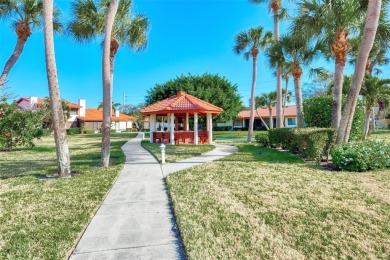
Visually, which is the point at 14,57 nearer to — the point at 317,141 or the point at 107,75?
the point at 107,75

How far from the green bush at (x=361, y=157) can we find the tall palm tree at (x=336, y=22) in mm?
2366

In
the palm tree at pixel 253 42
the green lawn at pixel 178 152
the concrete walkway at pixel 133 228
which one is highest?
the palm tree at pixel 253 42

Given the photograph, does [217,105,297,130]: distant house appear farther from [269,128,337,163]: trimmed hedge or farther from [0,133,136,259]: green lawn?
[0,133,136,259]: green lawn

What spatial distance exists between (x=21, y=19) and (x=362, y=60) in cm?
1777

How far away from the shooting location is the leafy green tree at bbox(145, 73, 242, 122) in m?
33.4

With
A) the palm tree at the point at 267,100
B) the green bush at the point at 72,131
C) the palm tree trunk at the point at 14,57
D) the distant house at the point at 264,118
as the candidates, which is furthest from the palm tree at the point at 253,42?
the green bush at the point at 72,131

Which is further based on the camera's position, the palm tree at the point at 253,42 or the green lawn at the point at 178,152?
the palm tree at the point at 253,42

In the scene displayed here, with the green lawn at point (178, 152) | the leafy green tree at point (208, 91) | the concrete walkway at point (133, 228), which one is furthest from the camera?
the leafy green tree at point (208, 91)

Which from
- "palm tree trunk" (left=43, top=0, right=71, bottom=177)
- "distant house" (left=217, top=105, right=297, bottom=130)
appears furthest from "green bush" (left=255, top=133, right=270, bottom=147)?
"distant house" (left=217, top=105, right=297, bottom=130)

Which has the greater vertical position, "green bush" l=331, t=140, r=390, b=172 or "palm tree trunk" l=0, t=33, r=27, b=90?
"palm tree trunk" l=0, t=33, r=27, b=90

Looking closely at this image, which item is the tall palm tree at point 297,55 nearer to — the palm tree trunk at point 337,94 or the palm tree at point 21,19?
the palm tree trunk at point 337,94

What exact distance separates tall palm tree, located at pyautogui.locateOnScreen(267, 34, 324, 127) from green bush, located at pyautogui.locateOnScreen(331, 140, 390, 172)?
232 inches

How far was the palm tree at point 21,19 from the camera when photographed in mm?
14172

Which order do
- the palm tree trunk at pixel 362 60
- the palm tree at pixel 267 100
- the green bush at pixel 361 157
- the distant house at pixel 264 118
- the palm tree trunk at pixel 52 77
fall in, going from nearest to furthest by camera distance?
the palm tree trunk at pixel 52 77 < the green bush at pixel 361 157 < the palm tree trunk at pixel 362 60 < the palm tree at pixel 267 100 < the distant house at pixel 264 118
